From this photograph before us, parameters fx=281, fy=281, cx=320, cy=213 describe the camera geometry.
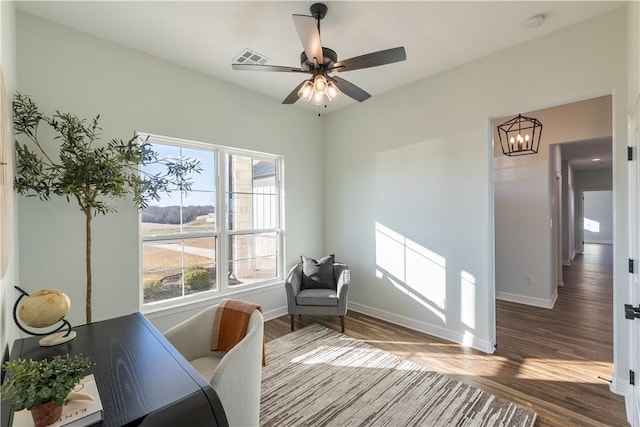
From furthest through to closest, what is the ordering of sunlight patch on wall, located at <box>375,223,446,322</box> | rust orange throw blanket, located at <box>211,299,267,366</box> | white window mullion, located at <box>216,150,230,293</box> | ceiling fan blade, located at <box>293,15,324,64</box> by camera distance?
white window mullion, located at <box>216,150,230,293</box>, sunlight patch on wall, located at <box>375,223,446,322</box>, rust orange throw blanket, located at <box>211,299,267,366</box>, ceiling fan blade, located at <box>293,15,324,64</box>

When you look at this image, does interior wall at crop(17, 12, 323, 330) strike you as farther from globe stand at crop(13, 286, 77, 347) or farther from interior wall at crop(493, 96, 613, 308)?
interior wall at crop(493, 96, 613, 308)

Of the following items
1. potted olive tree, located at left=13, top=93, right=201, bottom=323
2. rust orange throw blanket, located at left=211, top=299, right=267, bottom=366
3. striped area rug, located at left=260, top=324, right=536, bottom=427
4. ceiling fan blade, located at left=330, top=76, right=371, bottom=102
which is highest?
ceiling fan blade, located at left=330, top=76, right=371, bottom=102

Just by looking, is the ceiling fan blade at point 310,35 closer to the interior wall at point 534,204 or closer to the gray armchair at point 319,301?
the gray armchair at point 319,301

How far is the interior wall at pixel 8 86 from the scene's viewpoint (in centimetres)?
142

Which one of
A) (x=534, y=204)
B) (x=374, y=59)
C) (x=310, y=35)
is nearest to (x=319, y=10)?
(x=310, y=35)

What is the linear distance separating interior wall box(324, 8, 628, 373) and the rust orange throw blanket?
7.62 ft

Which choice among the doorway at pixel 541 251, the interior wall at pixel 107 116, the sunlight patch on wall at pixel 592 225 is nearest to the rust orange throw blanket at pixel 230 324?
the interior wall at pixel 107 116

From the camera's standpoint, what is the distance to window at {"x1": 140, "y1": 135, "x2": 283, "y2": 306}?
3016 millimetres

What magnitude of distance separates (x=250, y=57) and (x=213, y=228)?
1956 mm

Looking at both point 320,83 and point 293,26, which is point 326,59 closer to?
point 320,83

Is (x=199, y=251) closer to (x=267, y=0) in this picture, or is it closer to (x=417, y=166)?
(x=267, y=0)

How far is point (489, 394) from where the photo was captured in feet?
7.26

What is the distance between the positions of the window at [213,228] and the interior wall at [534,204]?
3.57m

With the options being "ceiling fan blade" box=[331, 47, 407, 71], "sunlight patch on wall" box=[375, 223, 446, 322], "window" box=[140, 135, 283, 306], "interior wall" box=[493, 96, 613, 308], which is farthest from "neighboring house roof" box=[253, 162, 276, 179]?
"interior wall" box=[493, 96, 613, 308]
